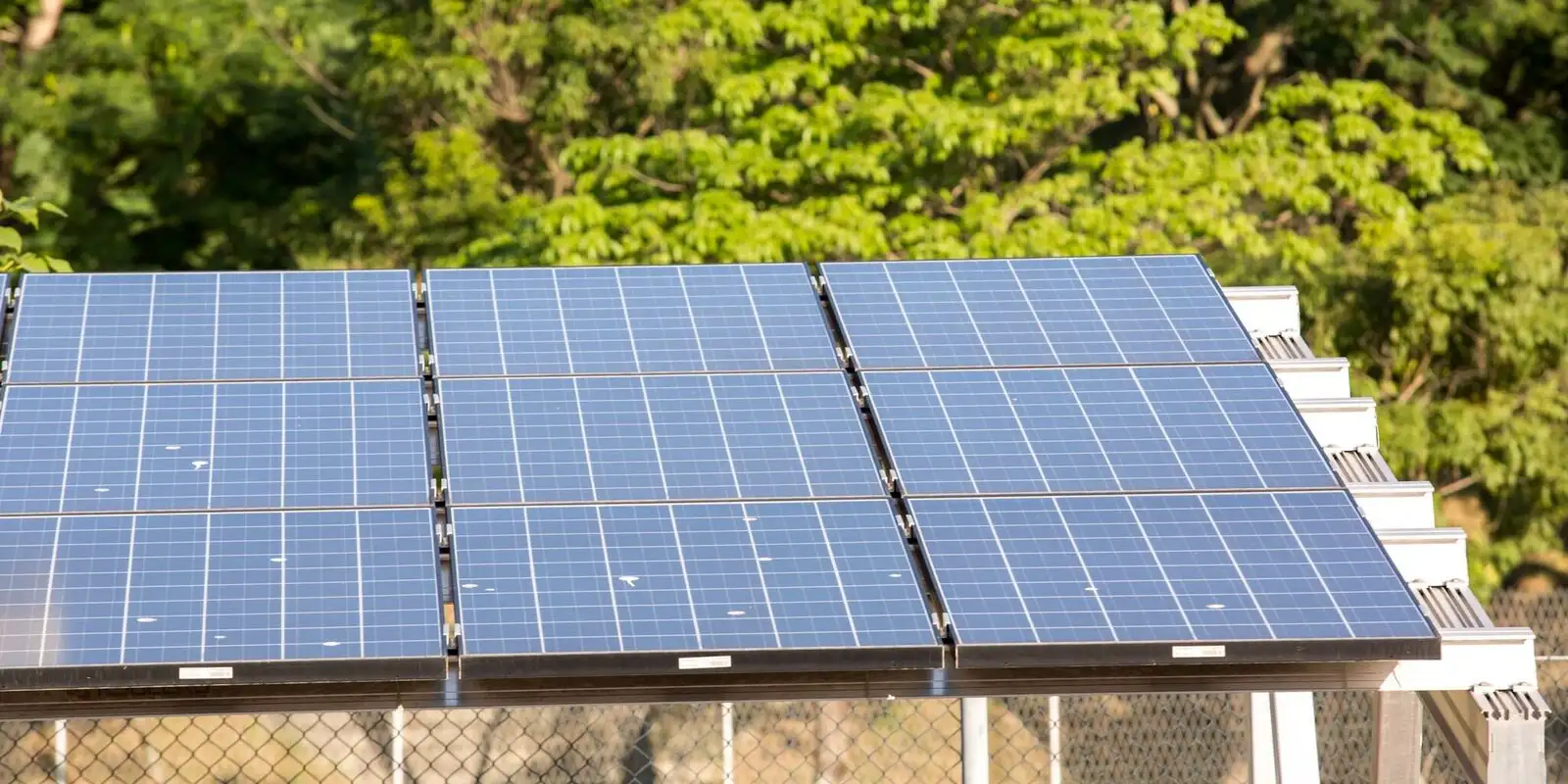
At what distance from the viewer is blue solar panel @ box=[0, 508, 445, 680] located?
6570 mm

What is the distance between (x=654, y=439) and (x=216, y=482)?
5.25ft

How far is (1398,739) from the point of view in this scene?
8.70 m

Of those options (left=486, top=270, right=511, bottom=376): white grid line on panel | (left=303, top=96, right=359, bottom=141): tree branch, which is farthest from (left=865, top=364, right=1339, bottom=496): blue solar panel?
(left=303, top=96, right=359, bottom=141): tree branch

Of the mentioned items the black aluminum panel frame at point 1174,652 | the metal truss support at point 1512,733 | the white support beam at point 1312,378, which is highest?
the white support beam at point 1312,378

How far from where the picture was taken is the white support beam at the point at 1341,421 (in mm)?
8539

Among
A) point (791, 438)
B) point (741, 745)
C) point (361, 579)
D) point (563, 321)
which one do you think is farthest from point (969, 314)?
point (741, 745)

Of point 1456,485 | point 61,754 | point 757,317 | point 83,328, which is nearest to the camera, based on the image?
point 83,328

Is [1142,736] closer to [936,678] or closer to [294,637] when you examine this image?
[936,678]

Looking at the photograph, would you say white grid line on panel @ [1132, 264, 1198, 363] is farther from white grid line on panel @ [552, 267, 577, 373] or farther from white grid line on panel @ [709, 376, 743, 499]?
white grid line on panel @ [552, 267, 577, 373]

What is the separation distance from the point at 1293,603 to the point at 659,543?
2.16 meters

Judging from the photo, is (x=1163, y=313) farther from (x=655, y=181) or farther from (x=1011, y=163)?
(x=1011, y=163)

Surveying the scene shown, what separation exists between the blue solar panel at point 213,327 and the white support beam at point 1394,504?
12.2ft

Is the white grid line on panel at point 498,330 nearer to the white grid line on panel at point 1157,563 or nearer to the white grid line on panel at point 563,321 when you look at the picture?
the white grid line on panel at point 563,321

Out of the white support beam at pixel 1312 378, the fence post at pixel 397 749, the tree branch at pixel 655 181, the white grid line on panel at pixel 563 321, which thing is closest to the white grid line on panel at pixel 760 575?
the white grid line on panel at pixel 563 321
